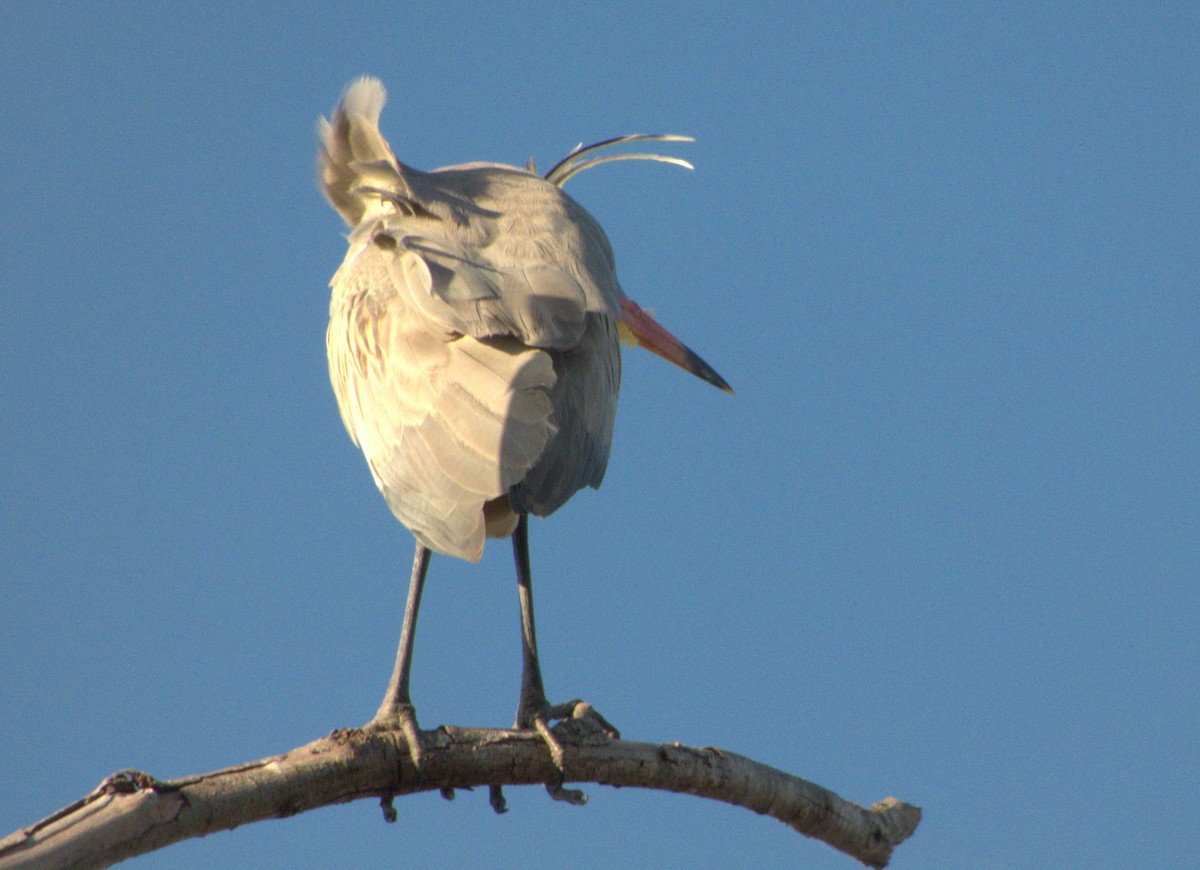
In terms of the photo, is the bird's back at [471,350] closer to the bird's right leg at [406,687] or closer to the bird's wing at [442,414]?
the bird's wing at [442,414]

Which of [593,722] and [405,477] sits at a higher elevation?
[405,477]

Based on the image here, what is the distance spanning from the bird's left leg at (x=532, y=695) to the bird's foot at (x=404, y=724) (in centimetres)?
41

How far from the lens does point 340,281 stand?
17.3ft

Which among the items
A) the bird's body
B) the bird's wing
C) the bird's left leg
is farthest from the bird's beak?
the bird's wing

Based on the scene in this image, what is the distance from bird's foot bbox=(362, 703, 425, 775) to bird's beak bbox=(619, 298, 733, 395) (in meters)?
2.31

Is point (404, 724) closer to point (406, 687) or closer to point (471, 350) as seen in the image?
point (406, 687)

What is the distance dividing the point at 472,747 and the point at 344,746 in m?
0.38

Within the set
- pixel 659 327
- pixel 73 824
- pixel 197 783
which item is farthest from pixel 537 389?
pixel 659 327

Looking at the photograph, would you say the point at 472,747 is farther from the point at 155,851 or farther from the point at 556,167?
the point at 556,167

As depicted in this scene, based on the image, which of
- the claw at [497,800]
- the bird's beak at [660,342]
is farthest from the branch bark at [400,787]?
the bird's beak at [660,342]

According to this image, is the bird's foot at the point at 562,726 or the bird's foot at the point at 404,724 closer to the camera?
the bird's foot at the point at 404,724

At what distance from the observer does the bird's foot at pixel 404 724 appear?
4.11 meters

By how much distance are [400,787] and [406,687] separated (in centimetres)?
55

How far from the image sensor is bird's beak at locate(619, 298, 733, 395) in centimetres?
634
